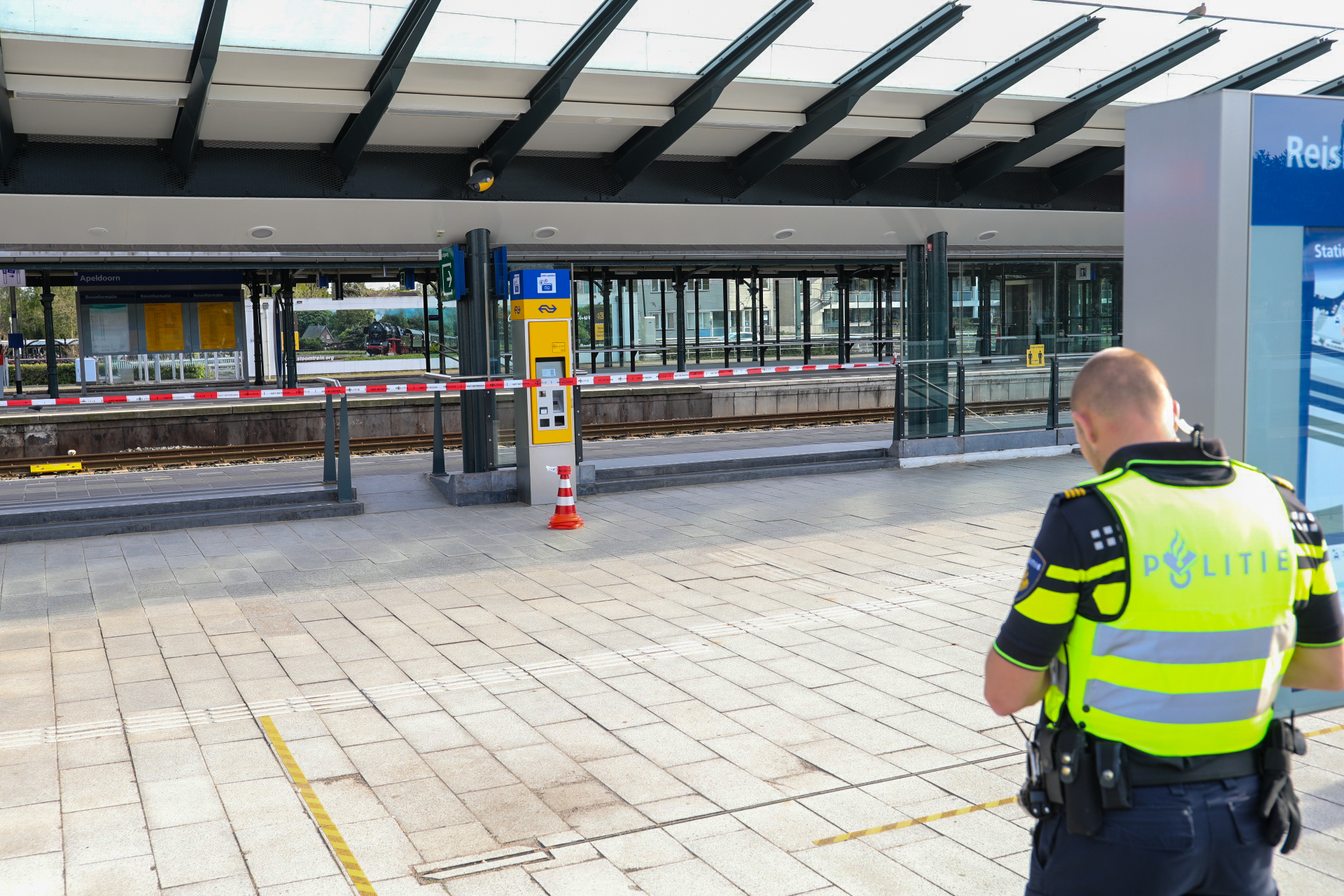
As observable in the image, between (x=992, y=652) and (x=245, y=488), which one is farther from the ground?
(x=992, y=652)

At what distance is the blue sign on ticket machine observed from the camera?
350 centimetres

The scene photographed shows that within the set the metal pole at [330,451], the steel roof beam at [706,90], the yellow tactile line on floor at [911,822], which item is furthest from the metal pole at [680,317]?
the yellow tactile line on floor at [911,822]

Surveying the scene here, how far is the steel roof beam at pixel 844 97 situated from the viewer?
414 inches

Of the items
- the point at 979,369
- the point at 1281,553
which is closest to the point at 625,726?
the point at 1281,553

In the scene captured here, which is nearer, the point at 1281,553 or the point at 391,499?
the point at 1281,553

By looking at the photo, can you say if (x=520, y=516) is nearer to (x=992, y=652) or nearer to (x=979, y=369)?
(x=979, y=369)

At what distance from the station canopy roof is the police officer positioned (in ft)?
26.6

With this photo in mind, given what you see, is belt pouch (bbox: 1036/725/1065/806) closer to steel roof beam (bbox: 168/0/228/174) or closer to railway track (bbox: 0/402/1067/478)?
steel roof beam (bbox: 168/0/228/174)

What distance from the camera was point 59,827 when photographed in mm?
4148

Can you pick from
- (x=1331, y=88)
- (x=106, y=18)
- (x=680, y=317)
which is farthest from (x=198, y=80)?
(x=680, y=317)

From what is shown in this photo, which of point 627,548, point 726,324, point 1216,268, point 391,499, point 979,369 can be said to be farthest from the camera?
point 726,324

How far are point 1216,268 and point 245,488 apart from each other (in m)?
9.79

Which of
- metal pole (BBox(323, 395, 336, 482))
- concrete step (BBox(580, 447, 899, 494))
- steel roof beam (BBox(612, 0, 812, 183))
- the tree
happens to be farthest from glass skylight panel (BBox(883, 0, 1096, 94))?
the tree

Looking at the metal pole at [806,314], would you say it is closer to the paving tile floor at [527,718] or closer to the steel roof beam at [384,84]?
the steel roof beam at [384,84]
